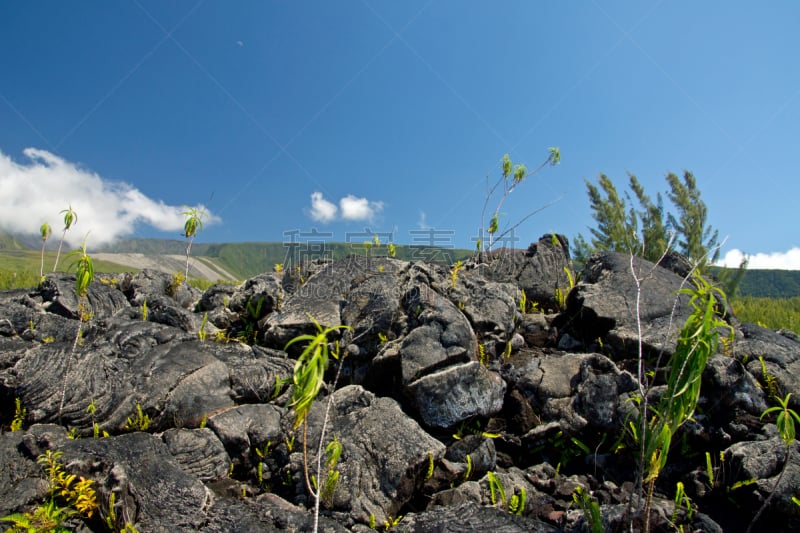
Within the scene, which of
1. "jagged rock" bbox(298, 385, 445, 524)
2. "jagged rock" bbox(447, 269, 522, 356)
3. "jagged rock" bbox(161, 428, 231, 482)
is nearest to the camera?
"jagged rock" bbox(298, 385, 445, 524)

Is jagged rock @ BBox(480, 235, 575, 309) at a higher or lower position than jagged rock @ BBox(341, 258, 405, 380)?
higher

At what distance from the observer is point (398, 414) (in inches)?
260

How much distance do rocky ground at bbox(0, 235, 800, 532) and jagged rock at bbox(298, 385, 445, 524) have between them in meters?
0.03

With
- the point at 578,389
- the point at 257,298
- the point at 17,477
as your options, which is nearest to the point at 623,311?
the point at 578,389

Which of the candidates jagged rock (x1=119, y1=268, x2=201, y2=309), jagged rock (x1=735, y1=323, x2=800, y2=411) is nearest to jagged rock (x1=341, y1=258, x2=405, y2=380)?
jagged rock (x1=119, y1=268, x2=201, y2=309)

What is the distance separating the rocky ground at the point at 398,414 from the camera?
17.2ft

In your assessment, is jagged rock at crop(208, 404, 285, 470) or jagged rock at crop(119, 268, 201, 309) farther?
jagged rock at crop(119, 268, 201, 309)

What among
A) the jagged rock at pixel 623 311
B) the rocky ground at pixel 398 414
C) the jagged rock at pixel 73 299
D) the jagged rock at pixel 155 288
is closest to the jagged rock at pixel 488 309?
the rocky ground at pixel 398 414

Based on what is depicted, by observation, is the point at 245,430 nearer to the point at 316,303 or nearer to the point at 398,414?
the point at 398,414

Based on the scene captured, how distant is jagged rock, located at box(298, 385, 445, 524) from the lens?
549cm

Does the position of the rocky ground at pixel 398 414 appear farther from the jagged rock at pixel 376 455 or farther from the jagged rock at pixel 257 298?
the jagged rock at pixel 257 298

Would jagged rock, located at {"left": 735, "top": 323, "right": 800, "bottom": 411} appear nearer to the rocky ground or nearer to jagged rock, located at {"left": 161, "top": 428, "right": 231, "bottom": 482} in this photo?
the rocky ground

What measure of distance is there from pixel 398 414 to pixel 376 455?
789 mm

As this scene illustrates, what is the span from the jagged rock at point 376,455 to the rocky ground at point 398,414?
3 cm
